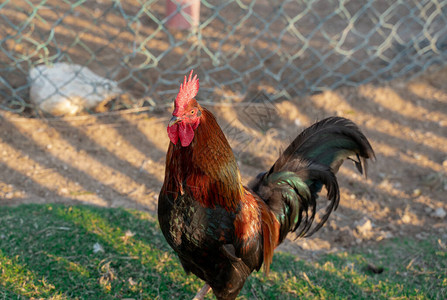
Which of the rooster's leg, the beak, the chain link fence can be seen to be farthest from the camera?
the chain link fence

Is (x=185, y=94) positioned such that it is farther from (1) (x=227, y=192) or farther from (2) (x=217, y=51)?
(2) (x=217, y=51)

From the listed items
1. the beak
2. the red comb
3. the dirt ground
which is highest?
the red comb

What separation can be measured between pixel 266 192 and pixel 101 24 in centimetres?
384

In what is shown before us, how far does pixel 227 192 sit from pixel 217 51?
333 cm

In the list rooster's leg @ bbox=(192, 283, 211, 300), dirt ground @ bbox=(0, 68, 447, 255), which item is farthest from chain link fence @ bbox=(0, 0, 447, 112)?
rooster's leg @ bbox=(192, 283, 211, 300)

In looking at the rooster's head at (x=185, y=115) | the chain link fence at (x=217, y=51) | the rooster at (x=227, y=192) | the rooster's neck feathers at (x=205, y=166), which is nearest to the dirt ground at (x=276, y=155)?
the chain link fence at (x=217, y=51)

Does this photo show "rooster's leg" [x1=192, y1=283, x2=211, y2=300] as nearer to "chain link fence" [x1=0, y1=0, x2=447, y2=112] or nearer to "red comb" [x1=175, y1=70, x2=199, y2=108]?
"red comb" [x1=175, y1=70, x2=199, y2=108]

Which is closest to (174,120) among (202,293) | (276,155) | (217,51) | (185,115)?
(185,115)

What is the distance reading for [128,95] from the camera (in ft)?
15.1

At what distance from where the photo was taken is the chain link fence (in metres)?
4.66

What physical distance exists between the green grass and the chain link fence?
1684mm

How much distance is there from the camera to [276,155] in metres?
4.11

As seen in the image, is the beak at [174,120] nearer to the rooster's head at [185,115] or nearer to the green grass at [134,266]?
the rooster's head at [185,115]

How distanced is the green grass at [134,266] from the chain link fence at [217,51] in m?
1.68
